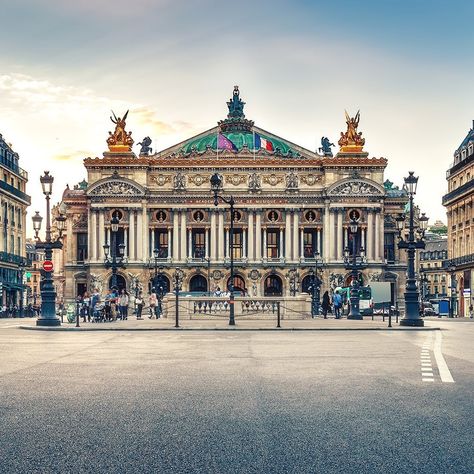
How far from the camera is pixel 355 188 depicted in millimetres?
94500

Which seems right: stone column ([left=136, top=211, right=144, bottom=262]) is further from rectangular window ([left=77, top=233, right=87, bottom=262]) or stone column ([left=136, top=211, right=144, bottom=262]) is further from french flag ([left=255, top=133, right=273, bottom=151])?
french flag ([left=255, top=133, right=273, bottom=151])

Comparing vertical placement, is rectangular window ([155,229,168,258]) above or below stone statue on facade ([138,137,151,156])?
below

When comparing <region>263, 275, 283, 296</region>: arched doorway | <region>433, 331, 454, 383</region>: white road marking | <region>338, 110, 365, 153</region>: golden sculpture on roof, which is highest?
<region>338, 110, 365, 153</region>: golden sculpture on roof

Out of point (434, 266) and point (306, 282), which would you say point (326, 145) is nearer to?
point (306, 282)

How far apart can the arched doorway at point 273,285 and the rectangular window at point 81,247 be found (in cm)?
2158

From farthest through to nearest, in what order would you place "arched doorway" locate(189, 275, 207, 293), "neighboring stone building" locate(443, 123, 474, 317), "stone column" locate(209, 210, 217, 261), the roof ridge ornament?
the roof ridge ornament, "arched doorway" locate(189, 275, 207, 293), "stone column" locate(209, 210, 217, 261), "neighboring stone building" locate(443, 123, 474, 317)

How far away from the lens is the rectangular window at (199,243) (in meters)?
96.9

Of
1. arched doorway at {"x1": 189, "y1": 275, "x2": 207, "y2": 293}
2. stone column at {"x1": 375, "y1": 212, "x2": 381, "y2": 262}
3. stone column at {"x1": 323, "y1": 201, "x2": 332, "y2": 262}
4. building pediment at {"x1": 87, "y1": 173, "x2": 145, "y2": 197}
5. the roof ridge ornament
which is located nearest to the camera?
building pediment at {"x1": 87, "y1": 173, "x2": 145, "y2": 197}

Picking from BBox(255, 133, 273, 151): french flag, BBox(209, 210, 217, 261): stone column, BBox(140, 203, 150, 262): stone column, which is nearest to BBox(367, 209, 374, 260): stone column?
BBox(255, 133, 273, 151): french flag

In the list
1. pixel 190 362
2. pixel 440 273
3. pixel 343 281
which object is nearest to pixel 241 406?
pixel 190 362

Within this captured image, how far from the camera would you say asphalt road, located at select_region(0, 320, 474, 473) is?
8.62 meters

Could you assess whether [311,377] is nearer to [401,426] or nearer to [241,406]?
[241,406]

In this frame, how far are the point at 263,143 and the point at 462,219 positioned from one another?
2929 centimetres

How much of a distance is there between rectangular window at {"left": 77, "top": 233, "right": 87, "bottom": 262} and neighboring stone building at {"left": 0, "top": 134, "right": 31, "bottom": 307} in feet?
22.1
